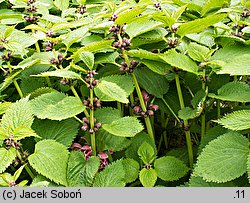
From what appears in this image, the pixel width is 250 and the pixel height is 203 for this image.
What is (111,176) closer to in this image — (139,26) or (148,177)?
(148,177)

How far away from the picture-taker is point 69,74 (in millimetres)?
1229

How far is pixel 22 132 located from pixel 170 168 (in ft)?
1.54

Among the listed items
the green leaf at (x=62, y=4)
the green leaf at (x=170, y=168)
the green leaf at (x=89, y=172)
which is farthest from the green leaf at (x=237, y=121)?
the green leaf at (x=62, y=4)

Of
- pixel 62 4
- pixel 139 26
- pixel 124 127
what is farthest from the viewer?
pixel 62 4

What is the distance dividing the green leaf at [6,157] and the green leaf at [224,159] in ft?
1.64

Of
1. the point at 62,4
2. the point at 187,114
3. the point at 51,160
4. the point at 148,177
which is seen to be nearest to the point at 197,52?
the point at 187,114

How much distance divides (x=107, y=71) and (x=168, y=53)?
305mm

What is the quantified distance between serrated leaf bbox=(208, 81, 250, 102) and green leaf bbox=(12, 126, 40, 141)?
537 mm

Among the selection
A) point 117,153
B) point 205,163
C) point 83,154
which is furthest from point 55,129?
point 205,163

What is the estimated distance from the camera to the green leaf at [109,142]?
131 cm

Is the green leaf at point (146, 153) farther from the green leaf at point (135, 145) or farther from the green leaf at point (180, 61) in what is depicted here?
the green leaf at point (180, 61)

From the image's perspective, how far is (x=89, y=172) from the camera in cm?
122
